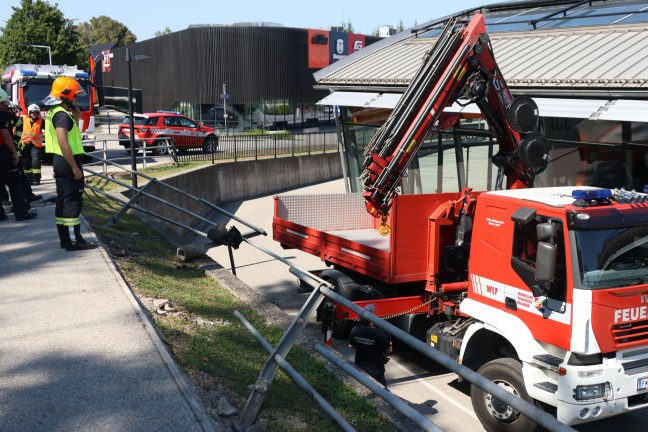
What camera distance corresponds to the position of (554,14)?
719 inches

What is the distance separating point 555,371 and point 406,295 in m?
3.39

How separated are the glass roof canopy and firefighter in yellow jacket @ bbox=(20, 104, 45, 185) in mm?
11966

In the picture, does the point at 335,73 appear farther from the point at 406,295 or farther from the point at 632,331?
the point at 632,331

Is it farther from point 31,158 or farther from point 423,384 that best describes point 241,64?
point 423,384

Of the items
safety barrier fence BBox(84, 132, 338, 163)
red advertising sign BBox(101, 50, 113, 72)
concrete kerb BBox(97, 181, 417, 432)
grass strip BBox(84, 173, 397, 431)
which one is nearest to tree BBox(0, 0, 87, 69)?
red advertising sign BBox(101, 50, 113, 72)

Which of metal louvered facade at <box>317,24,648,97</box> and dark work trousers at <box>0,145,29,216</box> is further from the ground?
metal louvered facade at <box>317,24,648,97</box>

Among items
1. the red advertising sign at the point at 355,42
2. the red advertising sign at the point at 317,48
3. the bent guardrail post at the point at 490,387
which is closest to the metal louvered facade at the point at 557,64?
the bent guardrail post at the point at 490,387

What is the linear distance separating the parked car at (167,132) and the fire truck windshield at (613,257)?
2399cm

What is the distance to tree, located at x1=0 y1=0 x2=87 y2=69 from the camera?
164ft

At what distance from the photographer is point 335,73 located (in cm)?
2052

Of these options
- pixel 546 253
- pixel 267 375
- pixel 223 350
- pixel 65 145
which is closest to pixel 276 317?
pixel 223 350

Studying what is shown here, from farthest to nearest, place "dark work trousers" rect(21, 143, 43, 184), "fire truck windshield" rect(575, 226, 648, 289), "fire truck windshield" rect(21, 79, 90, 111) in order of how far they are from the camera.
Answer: "fire truck windshield" rect(21, 79, 90, 111) < "dark work trousers" rect(21, 143, 43, 184) < "fire truck windshield" rect(575, 226, 648, 289)

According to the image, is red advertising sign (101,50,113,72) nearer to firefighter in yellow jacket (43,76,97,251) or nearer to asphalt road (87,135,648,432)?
asphalt road (87,135,648,432)

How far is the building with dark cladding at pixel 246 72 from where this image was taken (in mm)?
46250
